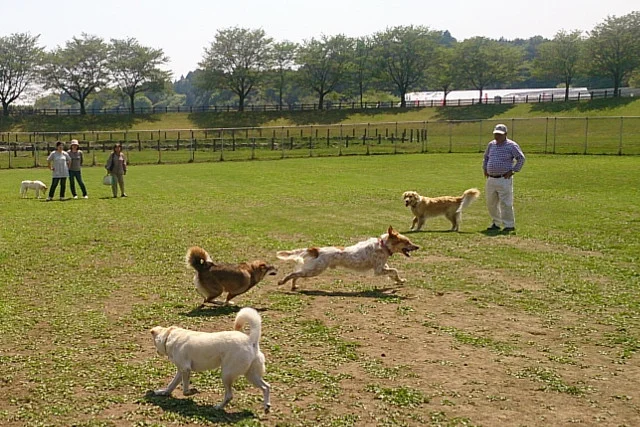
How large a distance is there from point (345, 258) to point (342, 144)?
1927 inches

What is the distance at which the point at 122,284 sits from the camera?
937 centimetres

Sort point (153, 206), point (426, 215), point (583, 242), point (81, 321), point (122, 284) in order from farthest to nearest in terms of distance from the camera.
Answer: point (153, 206) < point (426, 215) < point (583, 242) < point (122, 284) < point (81, 321)

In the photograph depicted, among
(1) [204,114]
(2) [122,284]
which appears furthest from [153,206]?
(1) [204,114]

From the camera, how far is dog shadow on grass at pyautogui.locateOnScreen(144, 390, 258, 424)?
15.7ft

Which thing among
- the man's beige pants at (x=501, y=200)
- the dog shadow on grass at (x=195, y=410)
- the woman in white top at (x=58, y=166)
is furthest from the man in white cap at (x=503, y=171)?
the woman in white top at (x=58, y=166)

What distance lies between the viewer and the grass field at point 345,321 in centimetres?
505

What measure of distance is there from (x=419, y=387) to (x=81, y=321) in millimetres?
3989

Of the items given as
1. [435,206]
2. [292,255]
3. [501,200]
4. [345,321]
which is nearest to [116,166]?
[435,206]

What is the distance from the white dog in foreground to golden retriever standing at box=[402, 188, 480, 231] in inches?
367

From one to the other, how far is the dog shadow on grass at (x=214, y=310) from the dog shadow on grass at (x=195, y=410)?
2.46 meters

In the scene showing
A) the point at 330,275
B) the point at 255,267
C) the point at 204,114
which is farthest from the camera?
the point at 204,114

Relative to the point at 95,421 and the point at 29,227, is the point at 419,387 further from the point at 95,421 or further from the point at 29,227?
the point at 29,227

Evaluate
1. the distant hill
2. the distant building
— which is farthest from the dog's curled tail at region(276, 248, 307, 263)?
the distant building

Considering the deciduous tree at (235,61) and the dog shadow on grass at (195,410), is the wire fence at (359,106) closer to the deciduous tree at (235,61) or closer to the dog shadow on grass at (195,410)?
the deciduous tree at (235,61)
